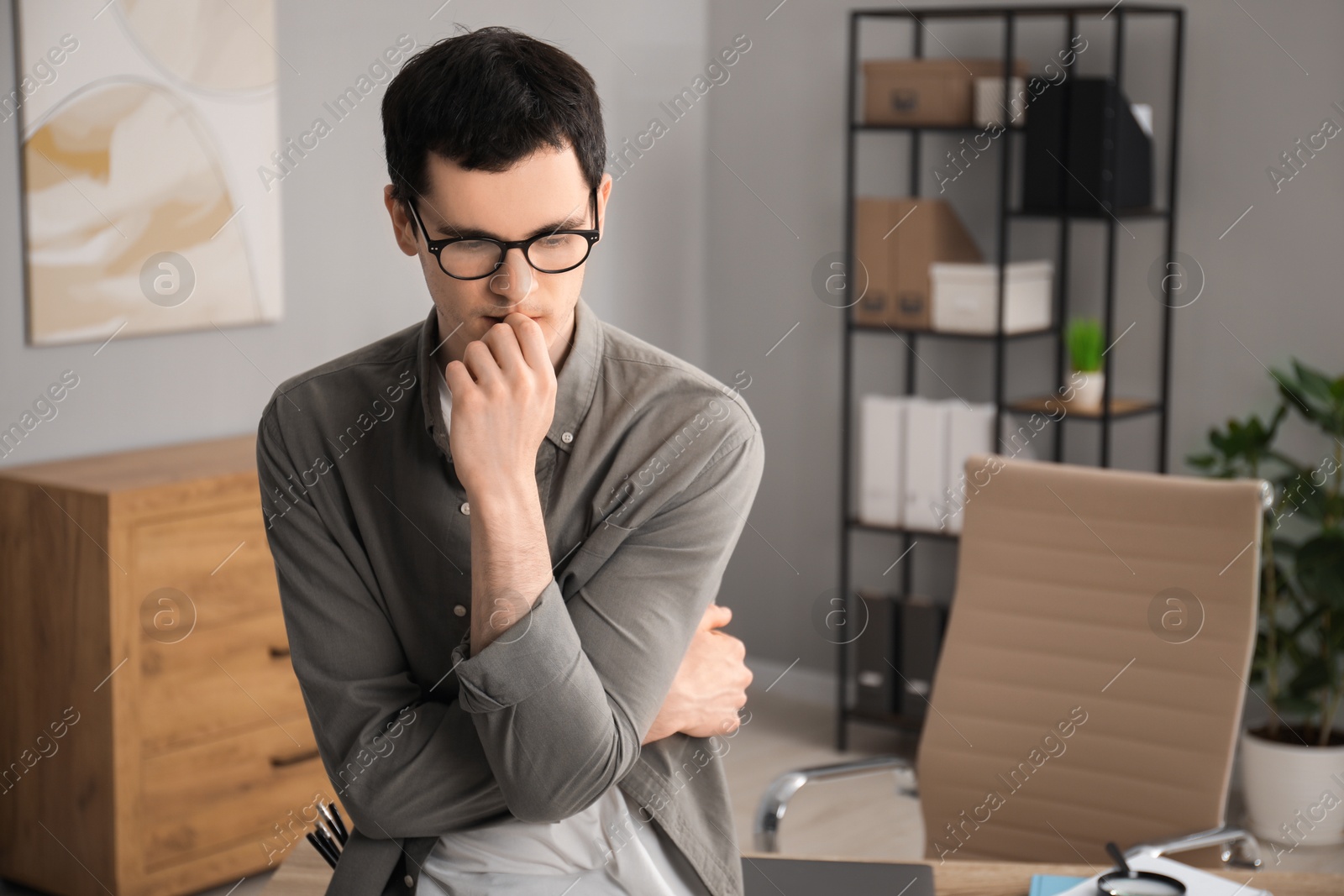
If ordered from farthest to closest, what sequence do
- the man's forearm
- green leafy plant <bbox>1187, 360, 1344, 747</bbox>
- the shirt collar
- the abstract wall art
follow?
green leafy plant <bbox>1187, 360, 1344, 747</bbox> → the abstract wall art → the shirt collar → the man's forearm

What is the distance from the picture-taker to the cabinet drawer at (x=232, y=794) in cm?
320

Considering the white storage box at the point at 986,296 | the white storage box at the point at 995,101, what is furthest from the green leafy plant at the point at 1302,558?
the white storage box at the point at 995,101

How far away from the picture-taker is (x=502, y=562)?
3.77 feet

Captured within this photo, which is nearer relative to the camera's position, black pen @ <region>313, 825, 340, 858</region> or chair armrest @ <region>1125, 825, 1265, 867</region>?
black pen @ <region>313, 825, 340, 858</region>

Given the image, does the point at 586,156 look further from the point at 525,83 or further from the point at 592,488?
the point at 592,488

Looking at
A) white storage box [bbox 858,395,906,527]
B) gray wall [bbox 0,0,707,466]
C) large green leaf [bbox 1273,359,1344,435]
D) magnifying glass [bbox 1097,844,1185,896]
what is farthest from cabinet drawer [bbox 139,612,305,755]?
large green leaf [bbox 1273,359,1344,435]

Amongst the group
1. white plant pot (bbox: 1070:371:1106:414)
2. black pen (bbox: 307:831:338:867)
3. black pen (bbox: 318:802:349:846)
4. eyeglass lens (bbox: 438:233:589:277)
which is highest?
eyeglass lens (bbox: 438:233:589:277)

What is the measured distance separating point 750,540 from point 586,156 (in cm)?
388

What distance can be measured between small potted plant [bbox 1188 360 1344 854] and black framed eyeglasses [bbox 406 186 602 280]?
9.15 feet

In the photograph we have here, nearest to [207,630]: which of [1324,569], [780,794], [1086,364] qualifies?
[780,794]

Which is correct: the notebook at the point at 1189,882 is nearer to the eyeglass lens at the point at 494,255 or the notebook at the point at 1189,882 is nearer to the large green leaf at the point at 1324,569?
the eyeglass lens at the point at 494,255

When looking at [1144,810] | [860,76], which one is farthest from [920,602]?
[1144,810]

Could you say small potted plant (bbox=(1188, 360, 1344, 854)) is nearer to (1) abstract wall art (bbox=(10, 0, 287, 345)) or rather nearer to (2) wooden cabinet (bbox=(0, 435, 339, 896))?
(2) wooden cabinet (bbox=(0, 435, 339, 896))

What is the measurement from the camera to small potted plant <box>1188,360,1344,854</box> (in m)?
3.55
